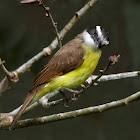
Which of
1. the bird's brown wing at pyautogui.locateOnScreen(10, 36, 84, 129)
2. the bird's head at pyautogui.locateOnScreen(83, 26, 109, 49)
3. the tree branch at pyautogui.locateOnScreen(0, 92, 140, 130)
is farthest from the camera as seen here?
the bird's brown wing at pyautogui.locateOnScreen(10, 36, 84, 129)

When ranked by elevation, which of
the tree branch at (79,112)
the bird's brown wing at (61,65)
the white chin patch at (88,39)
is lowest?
the tree branch at (79,112)

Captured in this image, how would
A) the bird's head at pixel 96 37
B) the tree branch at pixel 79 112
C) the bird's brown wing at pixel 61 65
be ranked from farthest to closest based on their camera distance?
the bird's brown wing at pixel 61 65
the bird's head at pixel 96 37
the tree branch at pixel 79 112

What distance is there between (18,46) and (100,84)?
4.05ft

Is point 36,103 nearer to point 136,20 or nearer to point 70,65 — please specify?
point 70,65

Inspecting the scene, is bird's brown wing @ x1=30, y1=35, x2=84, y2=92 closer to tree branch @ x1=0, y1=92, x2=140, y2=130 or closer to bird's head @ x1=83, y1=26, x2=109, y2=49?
bird's head @ x1=83, y1=26, x2=109, y2=49

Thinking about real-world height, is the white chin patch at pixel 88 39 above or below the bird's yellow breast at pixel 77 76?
above

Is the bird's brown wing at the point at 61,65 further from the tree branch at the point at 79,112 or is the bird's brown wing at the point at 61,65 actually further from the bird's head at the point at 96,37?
the tree branch at the point at 79,112

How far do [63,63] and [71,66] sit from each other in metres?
0.11

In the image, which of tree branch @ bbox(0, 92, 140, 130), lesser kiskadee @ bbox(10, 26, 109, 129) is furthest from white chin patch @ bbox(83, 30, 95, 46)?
tree branch @ bbox(0, 92, 140, 130)

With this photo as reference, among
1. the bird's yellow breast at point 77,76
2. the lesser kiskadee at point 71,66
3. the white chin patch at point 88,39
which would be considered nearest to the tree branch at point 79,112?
the lesser kiskadee at point 71,66

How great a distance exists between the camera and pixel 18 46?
5309mm

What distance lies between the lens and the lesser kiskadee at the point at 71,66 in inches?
141

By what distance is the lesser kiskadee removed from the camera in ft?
11.8

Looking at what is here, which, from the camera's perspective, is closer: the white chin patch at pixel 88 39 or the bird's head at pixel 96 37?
the bird's head at pixel 96 37
